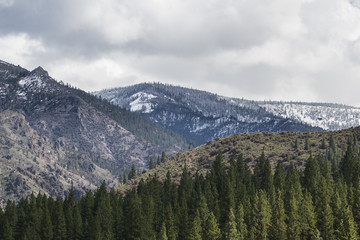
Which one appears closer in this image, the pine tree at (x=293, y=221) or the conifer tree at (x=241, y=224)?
the pine tree at (x=293, y=221)

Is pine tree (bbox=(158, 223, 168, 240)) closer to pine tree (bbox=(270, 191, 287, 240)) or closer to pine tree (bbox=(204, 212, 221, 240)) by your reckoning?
pine tree (bbox=(204, 212, 221, 240))

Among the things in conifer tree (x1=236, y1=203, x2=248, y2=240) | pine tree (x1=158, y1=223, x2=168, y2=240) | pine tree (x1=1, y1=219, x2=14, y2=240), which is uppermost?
conifer tree (x1=236, y1=203, x2=248, y2=240)

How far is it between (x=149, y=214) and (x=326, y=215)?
43.2m

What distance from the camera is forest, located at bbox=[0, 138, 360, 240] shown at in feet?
365

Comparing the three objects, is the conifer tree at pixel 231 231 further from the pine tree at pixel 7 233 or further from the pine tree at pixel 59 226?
the pine tree at pixel 7 233

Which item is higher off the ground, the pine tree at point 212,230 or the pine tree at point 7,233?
the pine tree at point 212,230

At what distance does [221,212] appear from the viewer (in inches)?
5138

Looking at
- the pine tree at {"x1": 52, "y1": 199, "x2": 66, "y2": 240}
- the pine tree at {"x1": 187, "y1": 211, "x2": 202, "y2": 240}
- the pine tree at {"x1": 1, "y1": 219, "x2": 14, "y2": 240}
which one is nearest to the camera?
the pine tree at {"x1": 187, "y1": 211, "x2": 202, "y2": 240}

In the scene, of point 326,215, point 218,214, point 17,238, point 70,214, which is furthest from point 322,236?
point 17,238

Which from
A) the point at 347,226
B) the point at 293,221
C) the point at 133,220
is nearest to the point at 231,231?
the point at 293,221

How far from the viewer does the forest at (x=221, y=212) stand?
365 ft

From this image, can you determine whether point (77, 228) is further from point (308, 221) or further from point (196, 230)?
point (308, 221)

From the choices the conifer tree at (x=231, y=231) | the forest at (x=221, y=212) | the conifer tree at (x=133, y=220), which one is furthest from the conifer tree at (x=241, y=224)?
the conifer tree at (x=133, y=220)

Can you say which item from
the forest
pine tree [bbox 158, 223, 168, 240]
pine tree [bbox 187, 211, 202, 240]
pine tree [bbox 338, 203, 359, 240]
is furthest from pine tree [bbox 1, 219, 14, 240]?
pine tree [bbox 338, 203, 359, 240]
